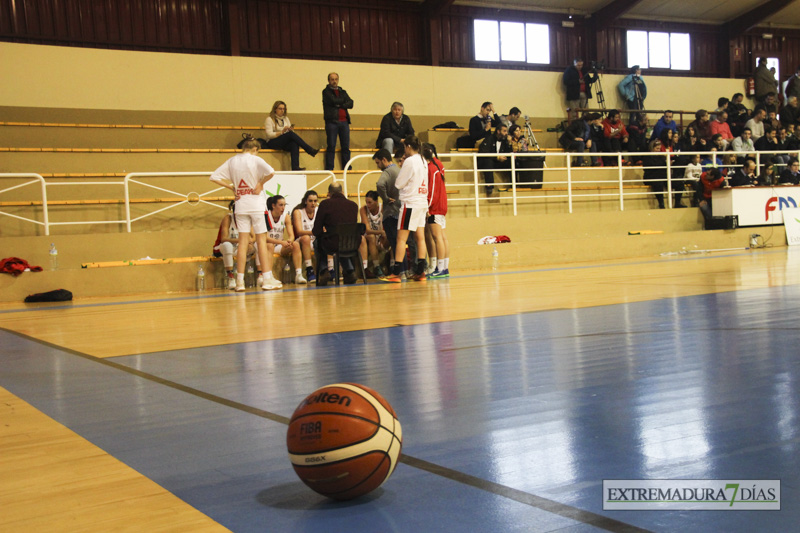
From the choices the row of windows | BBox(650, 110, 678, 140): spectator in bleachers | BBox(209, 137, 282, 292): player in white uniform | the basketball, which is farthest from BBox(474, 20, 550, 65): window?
the basketball

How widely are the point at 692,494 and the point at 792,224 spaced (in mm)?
16890

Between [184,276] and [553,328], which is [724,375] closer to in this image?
[553,328]

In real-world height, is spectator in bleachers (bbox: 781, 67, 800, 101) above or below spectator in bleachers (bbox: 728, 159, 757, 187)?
above

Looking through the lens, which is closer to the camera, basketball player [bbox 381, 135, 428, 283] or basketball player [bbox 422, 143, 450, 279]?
basketball player [bbox 381, 135, 428, 283]

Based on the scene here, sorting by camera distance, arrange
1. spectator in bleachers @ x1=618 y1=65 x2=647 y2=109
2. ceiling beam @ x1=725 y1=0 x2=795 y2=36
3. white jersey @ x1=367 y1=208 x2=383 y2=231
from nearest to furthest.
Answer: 1. white jersey @ x1=367 y1=208 x2=383 y2=231
2. spectator in bleachers @ x1=618 y1=65 x2=647 y2=109
3. ceiling beam @ x1=725 y1=0 x2=795 y2=36

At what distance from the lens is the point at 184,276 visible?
1146cm

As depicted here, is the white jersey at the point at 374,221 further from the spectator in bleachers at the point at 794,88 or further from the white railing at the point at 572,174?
the spectator in bleachers at the point at 794,88

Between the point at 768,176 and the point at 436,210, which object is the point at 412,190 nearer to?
the point at 436,210

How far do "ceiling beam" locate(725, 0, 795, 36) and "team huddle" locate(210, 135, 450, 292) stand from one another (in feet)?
55.5

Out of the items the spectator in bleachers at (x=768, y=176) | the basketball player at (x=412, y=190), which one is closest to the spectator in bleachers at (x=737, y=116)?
the spectator in bleachers at (x=768, y=176)

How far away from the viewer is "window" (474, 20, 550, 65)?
851 inches

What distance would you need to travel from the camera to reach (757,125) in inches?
788

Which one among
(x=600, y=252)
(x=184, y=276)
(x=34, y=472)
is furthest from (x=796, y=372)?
(x=600, y=252)

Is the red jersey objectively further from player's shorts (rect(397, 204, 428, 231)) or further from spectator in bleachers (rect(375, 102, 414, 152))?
spectator in bleachers (rect(375, 102, 414, 152))
